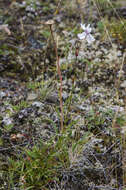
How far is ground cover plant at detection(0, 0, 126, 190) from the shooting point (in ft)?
5.32

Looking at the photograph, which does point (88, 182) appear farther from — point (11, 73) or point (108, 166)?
point (11, 73)

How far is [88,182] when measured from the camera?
1.65 metres

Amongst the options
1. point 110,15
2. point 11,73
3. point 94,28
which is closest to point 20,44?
point 11,73

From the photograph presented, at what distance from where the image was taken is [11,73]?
7.88 feet

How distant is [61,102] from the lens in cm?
158

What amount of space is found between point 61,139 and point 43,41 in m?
1.47

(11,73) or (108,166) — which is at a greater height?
(11,73)

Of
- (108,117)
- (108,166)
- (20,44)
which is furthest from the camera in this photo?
(20,44)

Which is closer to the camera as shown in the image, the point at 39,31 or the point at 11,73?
the point at 11,73

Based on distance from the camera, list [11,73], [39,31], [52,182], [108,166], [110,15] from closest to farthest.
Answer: [52,182] < [108,166] < [11,73] < [39,31] < [110,15]

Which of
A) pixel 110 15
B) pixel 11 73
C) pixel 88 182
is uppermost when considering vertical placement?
pixel 110 15

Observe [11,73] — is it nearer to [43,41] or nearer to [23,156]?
[43,41]

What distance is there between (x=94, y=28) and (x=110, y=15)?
0.42 metres

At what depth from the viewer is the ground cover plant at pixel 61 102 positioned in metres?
1.62
